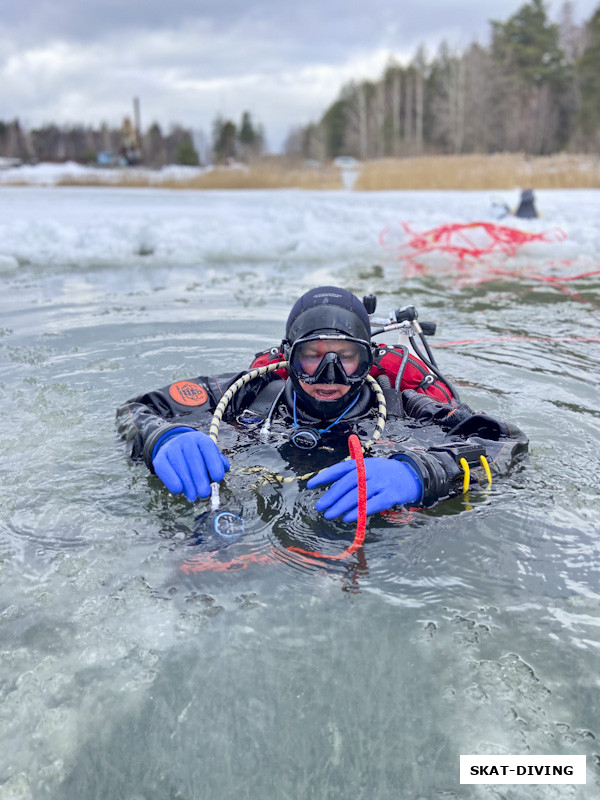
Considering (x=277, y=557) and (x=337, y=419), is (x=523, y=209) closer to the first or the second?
(x=337, y=419)

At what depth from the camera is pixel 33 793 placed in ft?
4.39

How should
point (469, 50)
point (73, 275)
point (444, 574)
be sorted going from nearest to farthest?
point (444, 574) → point (73, 275) → point (469, 50)

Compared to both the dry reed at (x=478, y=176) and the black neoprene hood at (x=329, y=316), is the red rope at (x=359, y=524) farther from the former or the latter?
the dry reed at (x=478, y=176)

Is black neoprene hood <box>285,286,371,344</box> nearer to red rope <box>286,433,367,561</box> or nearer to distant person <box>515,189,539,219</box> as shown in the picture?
red rope <box>286,433,367,561</box>

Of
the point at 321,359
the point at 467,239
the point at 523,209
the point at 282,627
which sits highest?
the point at 523,209

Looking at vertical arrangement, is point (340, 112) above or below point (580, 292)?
above

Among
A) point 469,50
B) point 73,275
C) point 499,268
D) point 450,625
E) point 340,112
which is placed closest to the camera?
point 450,625

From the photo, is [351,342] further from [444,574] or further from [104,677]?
[104,677]

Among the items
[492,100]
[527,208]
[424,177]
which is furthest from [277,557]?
[492,100]

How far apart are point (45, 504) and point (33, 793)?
127 centimetres

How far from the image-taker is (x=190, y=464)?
2332mm

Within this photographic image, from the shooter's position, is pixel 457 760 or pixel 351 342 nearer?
pixel 457 760

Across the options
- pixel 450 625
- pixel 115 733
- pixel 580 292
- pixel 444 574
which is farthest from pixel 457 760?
pixel 580 292

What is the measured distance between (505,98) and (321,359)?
1624 inches
